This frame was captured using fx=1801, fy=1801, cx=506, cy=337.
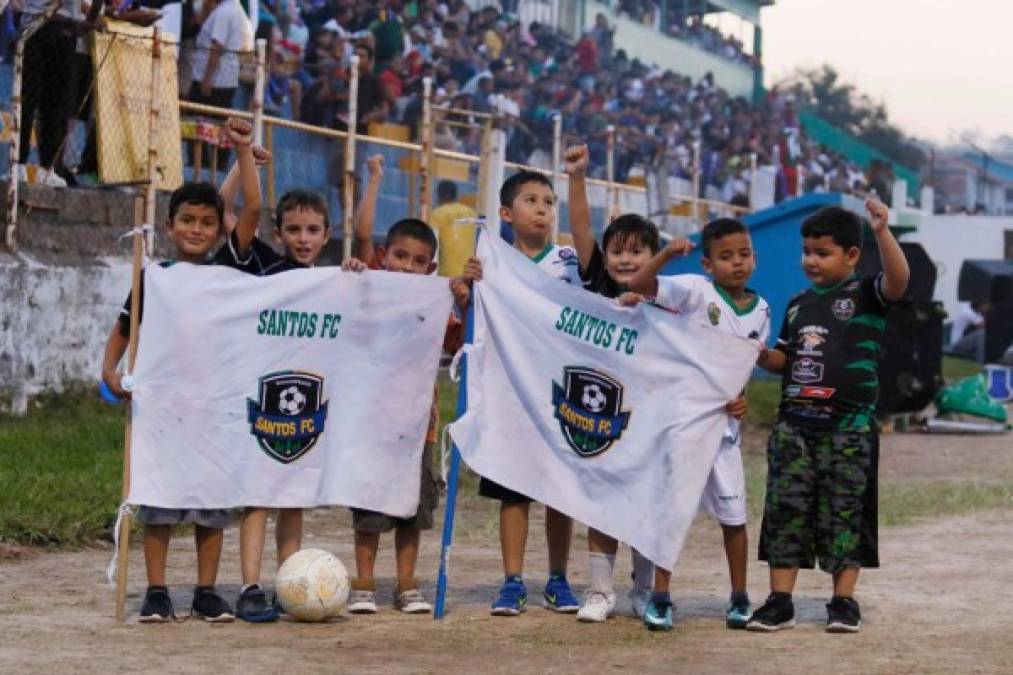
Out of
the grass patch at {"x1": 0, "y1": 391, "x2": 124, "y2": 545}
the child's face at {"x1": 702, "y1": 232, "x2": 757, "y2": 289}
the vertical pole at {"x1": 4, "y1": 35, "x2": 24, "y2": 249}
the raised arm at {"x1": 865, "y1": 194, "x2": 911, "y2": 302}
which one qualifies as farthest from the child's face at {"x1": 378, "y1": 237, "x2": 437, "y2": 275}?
the vertical pole at {"x1": 4, "y1": 35, "x2": 24, "y2": 249}

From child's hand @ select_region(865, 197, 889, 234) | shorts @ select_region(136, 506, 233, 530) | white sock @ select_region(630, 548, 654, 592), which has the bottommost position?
white sock @ select_region(630, 548, 654, 592)

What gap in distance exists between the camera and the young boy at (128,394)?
7219mm

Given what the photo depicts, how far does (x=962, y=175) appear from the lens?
80062 millimetres

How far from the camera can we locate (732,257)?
7.42 m

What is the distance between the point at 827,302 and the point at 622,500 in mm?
1179

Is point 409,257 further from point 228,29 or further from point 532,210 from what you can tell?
point 228,29

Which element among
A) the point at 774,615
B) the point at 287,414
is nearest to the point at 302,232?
the point at 287,414

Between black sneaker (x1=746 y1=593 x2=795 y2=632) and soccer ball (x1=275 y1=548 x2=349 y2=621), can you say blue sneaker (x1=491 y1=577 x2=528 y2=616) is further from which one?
black sneaker (x1=746 y1=593 x2=795 y2=632)

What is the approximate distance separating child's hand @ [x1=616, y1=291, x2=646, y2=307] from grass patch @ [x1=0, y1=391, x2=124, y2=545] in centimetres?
367

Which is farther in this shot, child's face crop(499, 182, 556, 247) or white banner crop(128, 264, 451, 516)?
child's face crop(499, 182, 556, 247)

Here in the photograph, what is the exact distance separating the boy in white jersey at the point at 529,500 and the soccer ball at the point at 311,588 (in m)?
0.67

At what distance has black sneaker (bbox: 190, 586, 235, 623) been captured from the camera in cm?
717

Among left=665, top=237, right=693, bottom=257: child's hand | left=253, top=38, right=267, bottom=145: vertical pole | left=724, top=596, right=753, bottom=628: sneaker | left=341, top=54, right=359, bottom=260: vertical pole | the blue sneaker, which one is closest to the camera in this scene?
left=665, top=237, right=693, bottom=257: child's hand

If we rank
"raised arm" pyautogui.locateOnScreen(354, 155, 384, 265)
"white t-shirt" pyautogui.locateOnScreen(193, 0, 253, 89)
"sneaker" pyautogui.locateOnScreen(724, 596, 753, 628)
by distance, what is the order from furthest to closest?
A: "white t-shirt" pyautogui.locateOnScreen(193, 0, 253, 89) → "raised arm" pyautogui.locateOnScreen(354, 155, 384, 265) → "sneaker" pyautogui.locateOnScreen(724, 596, 753, 628)
